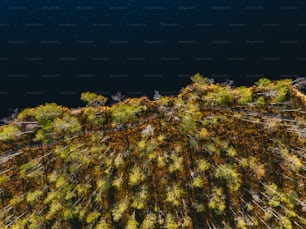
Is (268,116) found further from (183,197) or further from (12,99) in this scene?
(12,99)

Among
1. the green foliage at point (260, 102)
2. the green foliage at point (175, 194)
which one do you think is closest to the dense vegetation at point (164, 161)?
the green foliage at point (175, 194)

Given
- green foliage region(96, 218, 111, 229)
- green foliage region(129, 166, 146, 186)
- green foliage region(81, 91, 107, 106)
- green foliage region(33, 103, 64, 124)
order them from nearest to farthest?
green foliage region(96, 218, 111, 229) → green foliage region(129, 166, 146, 186) → green foliage region(33, 103, 64, 124) → green foliage region(81, 91, 107, 106)

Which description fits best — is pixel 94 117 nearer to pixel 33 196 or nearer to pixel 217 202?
pixel 33 196

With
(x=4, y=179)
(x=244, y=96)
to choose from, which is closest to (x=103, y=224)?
(x=4, y=179)

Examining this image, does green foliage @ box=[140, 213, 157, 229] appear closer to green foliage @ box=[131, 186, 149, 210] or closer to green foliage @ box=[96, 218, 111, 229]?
green foliage @ box=[131, 186, 149, 210]

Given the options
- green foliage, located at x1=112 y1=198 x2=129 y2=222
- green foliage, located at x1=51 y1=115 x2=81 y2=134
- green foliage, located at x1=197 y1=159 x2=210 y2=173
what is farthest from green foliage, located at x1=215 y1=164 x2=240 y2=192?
green foliage, located at x1=51 y1=115 x2=81 y2=134

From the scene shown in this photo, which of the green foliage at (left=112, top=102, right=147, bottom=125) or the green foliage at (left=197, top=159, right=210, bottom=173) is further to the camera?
the green foliage at (left=112, top=102, right=147, bottom=125)

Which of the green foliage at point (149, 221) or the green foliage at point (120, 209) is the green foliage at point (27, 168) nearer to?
the green foliage at point (120, 209)
